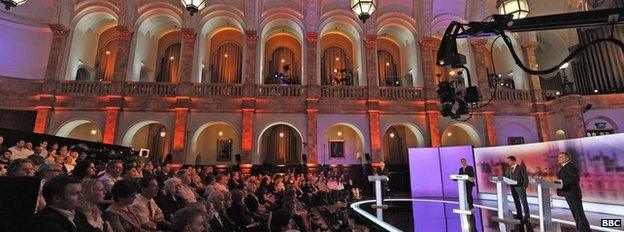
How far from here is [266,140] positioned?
18.4 m

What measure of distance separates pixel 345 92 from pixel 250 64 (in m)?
4.73

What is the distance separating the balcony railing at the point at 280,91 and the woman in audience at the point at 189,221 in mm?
13150

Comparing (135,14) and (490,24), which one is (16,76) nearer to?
(135,14)

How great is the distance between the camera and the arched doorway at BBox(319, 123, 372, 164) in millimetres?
17109

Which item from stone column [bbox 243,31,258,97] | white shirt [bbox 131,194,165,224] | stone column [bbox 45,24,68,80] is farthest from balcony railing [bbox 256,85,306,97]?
white shirt [bbox 131,194,165,224]

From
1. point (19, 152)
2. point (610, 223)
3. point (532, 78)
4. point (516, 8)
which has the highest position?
point (532, 78)

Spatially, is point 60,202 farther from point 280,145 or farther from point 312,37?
point 280,145

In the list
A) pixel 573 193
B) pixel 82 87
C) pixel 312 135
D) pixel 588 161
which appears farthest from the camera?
pixel 312 135

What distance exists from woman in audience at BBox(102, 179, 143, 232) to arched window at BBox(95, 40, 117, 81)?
57.2 feet

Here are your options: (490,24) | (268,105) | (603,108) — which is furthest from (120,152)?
(603,108)

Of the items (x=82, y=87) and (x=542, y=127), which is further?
(x=542, y=127)

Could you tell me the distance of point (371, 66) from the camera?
54.6 feet

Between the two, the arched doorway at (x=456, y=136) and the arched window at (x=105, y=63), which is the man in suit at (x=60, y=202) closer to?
the arched window at (x=105, y=63)

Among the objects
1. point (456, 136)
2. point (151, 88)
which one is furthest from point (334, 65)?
point (151, 88)
